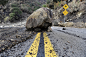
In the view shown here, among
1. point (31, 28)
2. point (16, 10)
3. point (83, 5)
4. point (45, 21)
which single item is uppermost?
point (16, 10)

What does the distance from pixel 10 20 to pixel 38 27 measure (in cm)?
2425

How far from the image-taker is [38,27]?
4.50 m

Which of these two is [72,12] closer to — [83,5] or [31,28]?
[83,5]

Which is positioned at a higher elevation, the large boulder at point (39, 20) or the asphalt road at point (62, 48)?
the large boulder at point (39, 20)

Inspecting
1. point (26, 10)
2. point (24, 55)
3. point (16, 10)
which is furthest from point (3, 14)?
point (24, 55)

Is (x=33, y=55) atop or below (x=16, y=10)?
below

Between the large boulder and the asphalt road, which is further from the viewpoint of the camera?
the large boulder

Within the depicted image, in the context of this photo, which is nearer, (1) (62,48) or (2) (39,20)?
(1) (62,48)

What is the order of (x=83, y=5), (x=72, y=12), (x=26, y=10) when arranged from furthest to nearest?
1. (x=26, y=10)
2. (x=72, y=12)
3. (x=83, y=5)

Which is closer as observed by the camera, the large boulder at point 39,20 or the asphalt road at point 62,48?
the asphalt road at point 62,48

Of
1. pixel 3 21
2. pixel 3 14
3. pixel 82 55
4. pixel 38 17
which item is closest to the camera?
pixel 82 55

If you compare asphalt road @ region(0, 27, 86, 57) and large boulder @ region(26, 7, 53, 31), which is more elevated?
large boulder @ region(26, 7, 53, 31)

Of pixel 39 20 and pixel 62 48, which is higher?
pixel 39 20

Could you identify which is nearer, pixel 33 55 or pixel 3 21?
pixel 33 55
